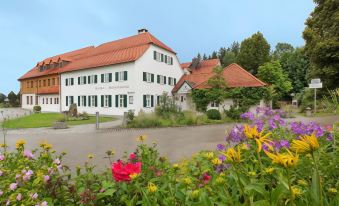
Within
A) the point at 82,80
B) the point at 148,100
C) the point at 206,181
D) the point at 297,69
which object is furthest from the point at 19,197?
the point at 297,69

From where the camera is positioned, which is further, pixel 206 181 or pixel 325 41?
pixel 325 41

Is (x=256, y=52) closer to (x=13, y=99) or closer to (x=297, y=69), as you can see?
(x=297, y=69)

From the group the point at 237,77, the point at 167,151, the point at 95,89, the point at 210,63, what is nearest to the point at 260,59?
the point at 210,63

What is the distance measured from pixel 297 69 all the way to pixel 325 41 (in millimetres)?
38671

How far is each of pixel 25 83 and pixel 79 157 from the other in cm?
5039

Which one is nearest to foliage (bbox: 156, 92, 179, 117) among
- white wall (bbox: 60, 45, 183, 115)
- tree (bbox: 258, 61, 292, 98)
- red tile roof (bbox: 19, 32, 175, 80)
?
white wall (bbox: 60, 45, 183, 115)

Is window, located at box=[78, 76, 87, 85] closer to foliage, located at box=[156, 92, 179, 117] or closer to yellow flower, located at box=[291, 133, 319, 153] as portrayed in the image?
foliage, located at box=[156, 92, 179, 117]

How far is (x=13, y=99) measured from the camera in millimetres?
61312

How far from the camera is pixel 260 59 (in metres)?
55.7

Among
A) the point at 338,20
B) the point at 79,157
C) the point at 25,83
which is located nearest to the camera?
the point at 79,157

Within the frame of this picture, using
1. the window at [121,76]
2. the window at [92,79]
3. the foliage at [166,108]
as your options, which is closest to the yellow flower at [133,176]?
the foliage at [166,108]

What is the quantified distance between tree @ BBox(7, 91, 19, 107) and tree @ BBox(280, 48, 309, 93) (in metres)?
59.0

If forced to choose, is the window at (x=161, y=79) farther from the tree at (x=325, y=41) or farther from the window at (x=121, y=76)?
the tree at (x=325, y=41)

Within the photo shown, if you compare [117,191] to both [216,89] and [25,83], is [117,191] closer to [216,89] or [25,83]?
[216,89]
